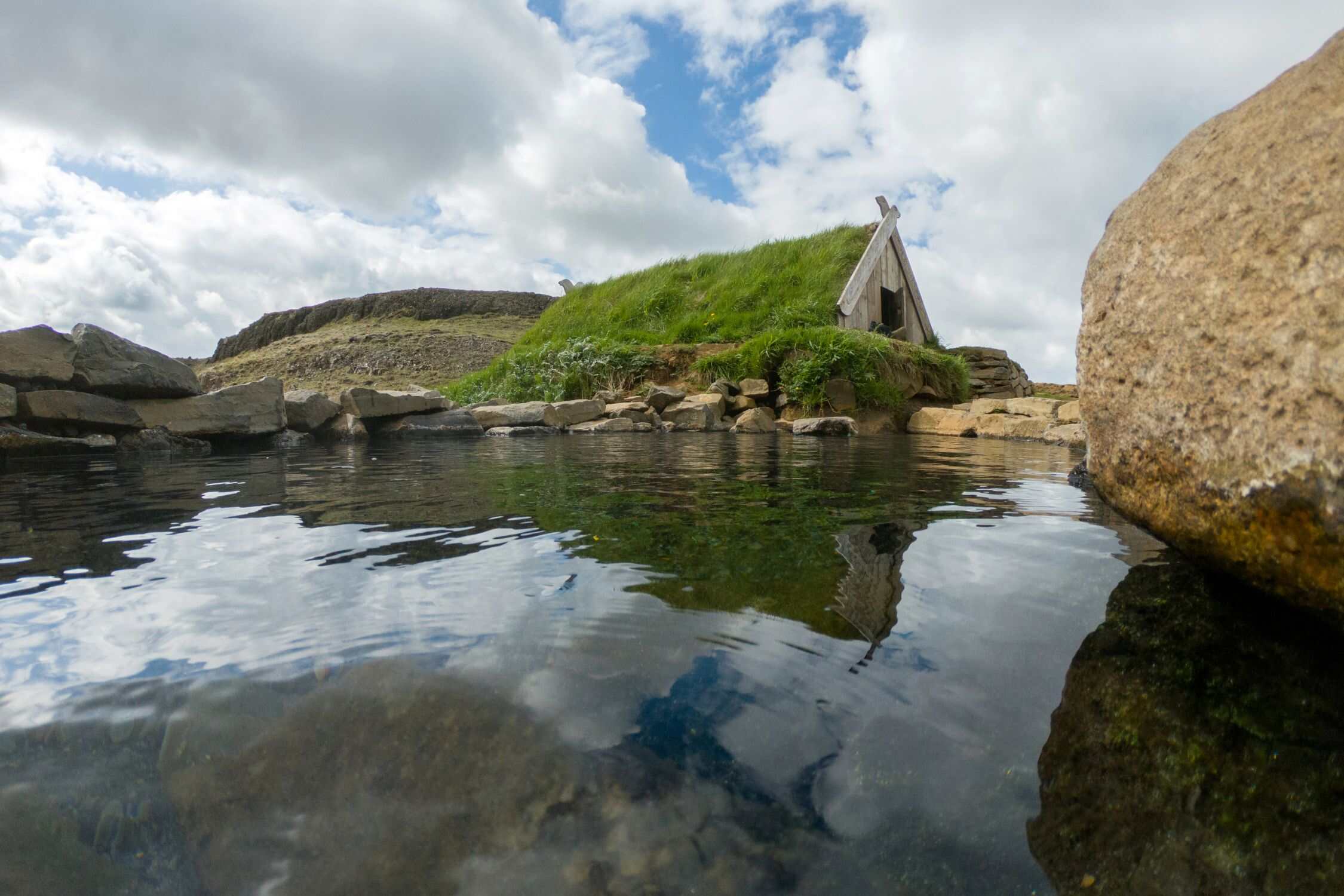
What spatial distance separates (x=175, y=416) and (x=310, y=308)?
4509 cm

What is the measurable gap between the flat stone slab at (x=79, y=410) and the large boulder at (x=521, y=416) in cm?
463

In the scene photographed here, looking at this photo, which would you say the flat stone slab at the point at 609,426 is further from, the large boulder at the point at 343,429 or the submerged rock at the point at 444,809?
the submerged rock at the point at 444,809

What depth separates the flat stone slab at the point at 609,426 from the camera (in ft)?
36.3

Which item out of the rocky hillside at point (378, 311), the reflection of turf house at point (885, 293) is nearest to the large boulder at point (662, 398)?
the reflection of turf house at point (885, 293)

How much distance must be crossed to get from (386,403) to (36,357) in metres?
4.02

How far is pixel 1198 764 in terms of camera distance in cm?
118

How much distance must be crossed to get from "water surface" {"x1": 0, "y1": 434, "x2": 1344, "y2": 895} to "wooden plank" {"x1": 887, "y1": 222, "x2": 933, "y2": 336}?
50.1 ft

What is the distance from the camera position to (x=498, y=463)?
239 inches

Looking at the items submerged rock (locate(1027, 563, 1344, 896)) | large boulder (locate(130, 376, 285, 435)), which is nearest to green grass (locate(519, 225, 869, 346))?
large boulder (locate(130, 376, 285, 435))

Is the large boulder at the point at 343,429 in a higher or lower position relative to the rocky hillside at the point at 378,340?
lower

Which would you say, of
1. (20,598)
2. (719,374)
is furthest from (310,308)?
(20,598)

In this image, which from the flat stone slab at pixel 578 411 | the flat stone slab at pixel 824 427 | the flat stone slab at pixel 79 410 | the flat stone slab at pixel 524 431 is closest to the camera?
the flat stone slab at pixel 79 410

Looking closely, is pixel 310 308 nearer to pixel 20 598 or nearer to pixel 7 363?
pixel 7 363

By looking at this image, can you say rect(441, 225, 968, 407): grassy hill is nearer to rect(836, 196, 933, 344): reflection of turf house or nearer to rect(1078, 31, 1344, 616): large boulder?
rect(836, 196, 933, 344): reflection of turf house
